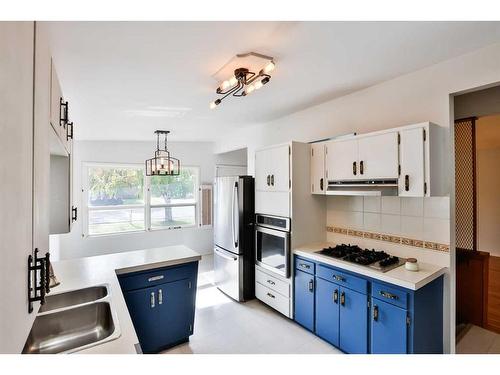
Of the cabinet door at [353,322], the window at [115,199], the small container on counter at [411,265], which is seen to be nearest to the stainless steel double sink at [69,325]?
the cabinet door at [353,322]

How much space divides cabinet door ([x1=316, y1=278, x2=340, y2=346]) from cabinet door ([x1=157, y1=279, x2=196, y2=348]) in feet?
4.10

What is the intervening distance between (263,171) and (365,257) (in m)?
1.49

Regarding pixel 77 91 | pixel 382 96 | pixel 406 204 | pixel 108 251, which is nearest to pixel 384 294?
pixel 406 204

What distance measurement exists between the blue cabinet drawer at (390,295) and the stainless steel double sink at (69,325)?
1902mm

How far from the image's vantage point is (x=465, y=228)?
281 cm

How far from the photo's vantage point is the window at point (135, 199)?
15.5 feet

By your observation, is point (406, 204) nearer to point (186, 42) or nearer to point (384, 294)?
point (384, 294)

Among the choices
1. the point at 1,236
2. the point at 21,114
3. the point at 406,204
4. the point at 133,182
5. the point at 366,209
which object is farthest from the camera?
the point at 133,182

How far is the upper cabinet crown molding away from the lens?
2.00m

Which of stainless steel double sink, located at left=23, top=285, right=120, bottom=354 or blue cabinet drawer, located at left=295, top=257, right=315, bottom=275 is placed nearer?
stainless steel double sink, located at left=23, top=285, right=120, bottom=354

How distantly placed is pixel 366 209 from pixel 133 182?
4224 millimetres

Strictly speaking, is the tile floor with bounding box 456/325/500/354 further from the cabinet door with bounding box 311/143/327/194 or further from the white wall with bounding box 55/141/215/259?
the white wall with bounding box 55/141/215/259

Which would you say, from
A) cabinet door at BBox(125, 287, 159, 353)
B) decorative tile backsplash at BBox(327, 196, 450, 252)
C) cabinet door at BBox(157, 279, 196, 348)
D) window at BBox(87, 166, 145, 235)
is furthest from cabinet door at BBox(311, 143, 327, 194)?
window at BBox(87, 166, 145, 235)

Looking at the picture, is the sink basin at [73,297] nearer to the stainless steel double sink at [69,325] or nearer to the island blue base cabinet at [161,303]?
the stainless steel double sink at [69,325]
